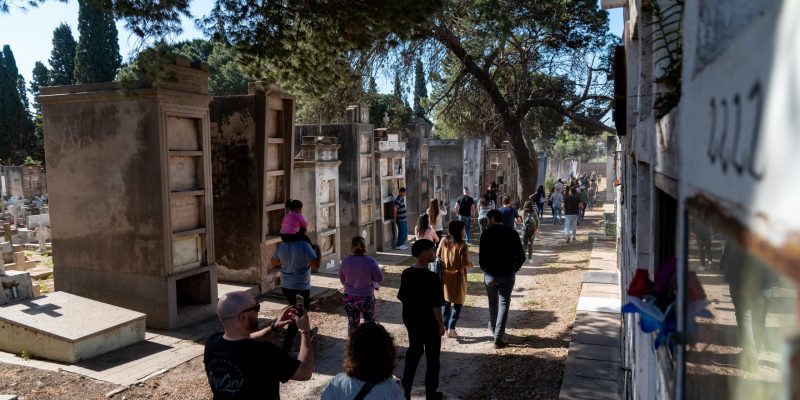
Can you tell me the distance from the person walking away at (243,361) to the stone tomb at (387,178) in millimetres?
10910

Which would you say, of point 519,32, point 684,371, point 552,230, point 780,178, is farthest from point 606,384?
point 552,230

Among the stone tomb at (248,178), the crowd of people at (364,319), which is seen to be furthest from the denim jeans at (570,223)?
the stone tomb at (248,178)

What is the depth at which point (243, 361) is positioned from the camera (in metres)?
3.01

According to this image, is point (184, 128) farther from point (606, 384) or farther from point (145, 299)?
point (606, 384)

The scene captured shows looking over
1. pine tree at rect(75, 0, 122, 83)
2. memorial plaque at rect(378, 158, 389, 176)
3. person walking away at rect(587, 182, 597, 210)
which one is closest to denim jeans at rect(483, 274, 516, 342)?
memorial plaque at rect(378, 158, 389, 176)

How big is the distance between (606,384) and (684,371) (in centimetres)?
395

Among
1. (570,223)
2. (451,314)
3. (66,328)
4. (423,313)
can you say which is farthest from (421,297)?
(570,223)

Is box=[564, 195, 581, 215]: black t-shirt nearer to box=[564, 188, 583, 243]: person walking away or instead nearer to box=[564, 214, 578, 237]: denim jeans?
box=[564, 188, 583, 243]: person walking away

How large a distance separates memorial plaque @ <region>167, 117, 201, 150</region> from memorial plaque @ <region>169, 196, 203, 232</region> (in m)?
0.70

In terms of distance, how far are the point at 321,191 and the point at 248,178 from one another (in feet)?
7.97

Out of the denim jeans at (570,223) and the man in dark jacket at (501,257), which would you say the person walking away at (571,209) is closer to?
the denim jeans at (570,223)

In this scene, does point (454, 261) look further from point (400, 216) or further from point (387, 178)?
point (387, 178)

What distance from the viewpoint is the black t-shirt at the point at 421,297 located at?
16.6 feet

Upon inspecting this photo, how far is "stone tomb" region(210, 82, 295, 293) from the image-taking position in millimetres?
9500
